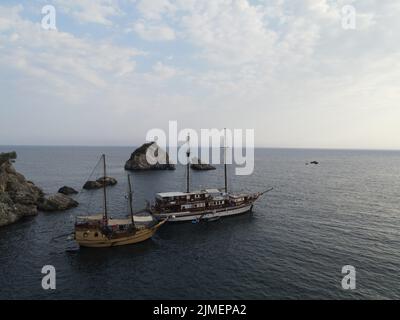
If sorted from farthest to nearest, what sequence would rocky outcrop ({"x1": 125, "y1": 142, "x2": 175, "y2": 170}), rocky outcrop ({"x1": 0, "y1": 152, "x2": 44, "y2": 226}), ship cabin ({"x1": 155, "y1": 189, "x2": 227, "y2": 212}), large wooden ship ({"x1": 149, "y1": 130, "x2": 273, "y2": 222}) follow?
rocky outcrop ({"x1": 125, "y1": 142, "x2": 175, "y2": 170}) < ship cabin ({"x1": 155, "y1": 189, "x2": 227, "y2": 212}) < large wooden ship ({"x1": 149, "y1": 130, "x2": 273, "y2": 222}) < rocky outcrop ({"x1": 0, "y1": 152, "x2": 44, "y2": 226})

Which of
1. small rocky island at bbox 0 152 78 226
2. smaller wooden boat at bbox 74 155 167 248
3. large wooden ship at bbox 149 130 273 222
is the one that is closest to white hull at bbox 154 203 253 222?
large wooden ship at bbox 149 130 273 222

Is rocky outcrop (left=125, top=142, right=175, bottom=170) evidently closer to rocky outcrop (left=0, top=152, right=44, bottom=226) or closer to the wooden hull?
rocky outcrop (left=0, top=152, right=44, bottom=226)

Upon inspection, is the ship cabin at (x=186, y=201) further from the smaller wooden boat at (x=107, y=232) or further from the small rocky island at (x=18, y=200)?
the small rocky island at (x=18, y=200)

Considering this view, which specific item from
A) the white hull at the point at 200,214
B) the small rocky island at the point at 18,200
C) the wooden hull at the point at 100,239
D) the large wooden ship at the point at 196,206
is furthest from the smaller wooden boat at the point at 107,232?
Answer: the small rocky island at the point at 18,200

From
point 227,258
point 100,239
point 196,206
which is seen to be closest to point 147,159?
point 196,206

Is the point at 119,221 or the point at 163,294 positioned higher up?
the point at 119,221

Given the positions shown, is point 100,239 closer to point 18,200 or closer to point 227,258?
point 227,258

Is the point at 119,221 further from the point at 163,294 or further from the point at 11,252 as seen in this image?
the point at 163,294
